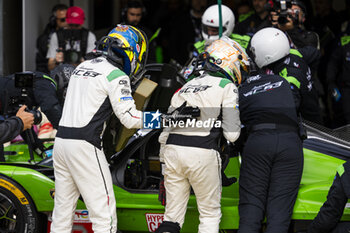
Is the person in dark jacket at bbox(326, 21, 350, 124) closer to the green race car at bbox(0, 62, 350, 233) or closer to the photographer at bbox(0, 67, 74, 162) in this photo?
the green race car at bbox(0, 62, 350, 233)

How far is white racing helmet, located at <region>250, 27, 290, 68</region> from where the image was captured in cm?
523

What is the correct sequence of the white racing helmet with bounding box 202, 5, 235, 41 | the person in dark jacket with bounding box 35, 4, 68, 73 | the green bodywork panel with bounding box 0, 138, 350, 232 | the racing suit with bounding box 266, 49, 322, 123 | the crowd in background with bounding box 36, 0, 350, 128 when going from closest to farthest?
the green bodywork panel with bounding box 0, 138, 350, 232
the racing suit with bounding box 266, 49, 322, 123
the white racing helmet with bounding box 202, 5, 235, 41
the crowd in background with bounding box 36, 0, 350, 128
the person in dark jacket with bounding box 35, 4, 68, 73

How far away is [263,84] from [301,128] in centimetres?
44

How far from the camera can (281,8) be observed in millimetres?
6789

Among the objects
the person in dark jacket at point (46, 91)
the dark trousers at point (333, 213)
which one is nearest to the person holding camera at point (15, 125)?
the person in dark jacket at point (46, 91)

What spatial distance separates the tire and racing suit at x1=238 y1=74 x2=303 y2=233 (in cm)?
170

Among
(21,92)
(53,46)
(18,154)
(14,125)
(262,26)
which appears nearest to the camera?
(14,125)

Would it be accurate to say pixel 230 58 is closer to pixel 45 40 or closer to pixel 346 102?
pixel 346 102

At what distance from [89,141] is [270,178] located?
4.48 feet

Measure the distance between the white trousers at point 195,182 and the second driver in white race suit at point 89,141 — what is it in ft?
1.28

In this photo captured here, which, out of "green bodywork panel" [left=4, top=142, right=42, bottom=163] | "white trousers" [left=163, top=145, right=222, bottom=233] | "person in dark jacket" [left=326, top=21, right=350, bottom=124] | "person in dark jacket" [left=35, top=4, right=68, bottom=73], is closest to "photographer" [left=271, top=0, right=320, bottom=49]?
"person in dark jacket" [left=326, top=21, right=350, bottom=124]

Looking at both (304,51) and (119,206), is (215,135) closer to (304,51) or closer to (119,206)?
(119,206)

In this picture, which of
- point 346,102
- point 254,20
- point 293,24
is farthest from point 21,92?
point 346,102

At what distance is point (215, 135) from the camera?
4723mm
